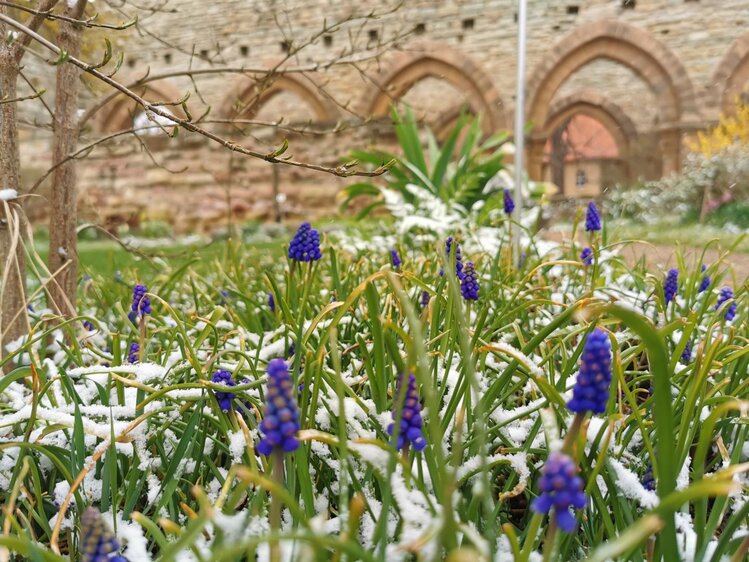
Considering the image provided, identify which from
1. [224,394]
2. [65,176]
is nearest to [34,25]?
[65,176]

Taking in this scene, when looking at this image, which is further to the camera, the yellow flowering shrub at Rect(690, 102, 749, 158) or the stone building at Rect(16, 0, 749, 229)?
the stone building at Rect(16, 0, 749, 229)

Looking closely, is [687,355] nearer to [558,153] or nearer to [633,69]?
[633,69]

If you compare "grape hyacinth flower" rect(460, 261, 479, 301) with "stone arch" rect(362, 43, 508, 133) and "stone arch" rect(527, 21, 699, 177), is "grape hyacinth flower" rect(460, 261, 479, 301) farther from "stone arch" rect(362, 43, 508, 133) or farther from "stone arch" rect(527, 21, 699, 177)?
"stone arch" rect(362, 43, 508, 133)

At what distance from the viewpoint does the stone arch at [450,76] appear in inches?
455

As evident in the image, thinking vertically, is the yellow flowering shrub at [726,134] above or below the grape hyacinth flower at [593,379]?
above

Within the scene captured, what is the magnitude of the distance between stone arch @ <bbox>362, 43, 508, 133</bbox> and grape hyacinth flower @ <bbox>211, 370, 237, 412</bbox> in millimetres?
10770

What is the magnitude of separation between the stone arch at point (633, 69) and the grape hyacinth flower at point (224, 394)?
1002 centimetres

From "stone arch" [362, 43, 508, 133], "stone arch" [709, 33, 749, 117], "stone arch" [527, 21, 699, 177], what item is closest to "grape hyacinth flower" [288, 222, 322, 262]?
"stone arch" [709, 33, 749, 117]

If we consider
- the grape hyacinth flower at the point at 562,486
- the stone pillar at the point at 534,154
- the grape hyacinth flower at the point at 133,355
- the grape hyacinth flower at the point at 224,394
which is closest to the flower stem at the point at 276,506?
the grape hyacinth flower at the point at 562,486

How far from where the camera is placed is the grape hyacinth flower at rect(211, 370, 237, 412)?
3.27 feet

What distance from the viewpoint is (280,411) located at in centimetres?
48

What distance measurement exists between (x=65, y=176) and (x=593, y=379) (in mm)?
1790

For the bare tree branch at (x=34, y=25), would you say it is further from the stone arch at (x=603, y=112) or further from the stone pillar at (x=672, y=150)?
the stone arch at (x=603, y=112)

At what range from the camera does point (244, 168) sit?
10.2 metres
